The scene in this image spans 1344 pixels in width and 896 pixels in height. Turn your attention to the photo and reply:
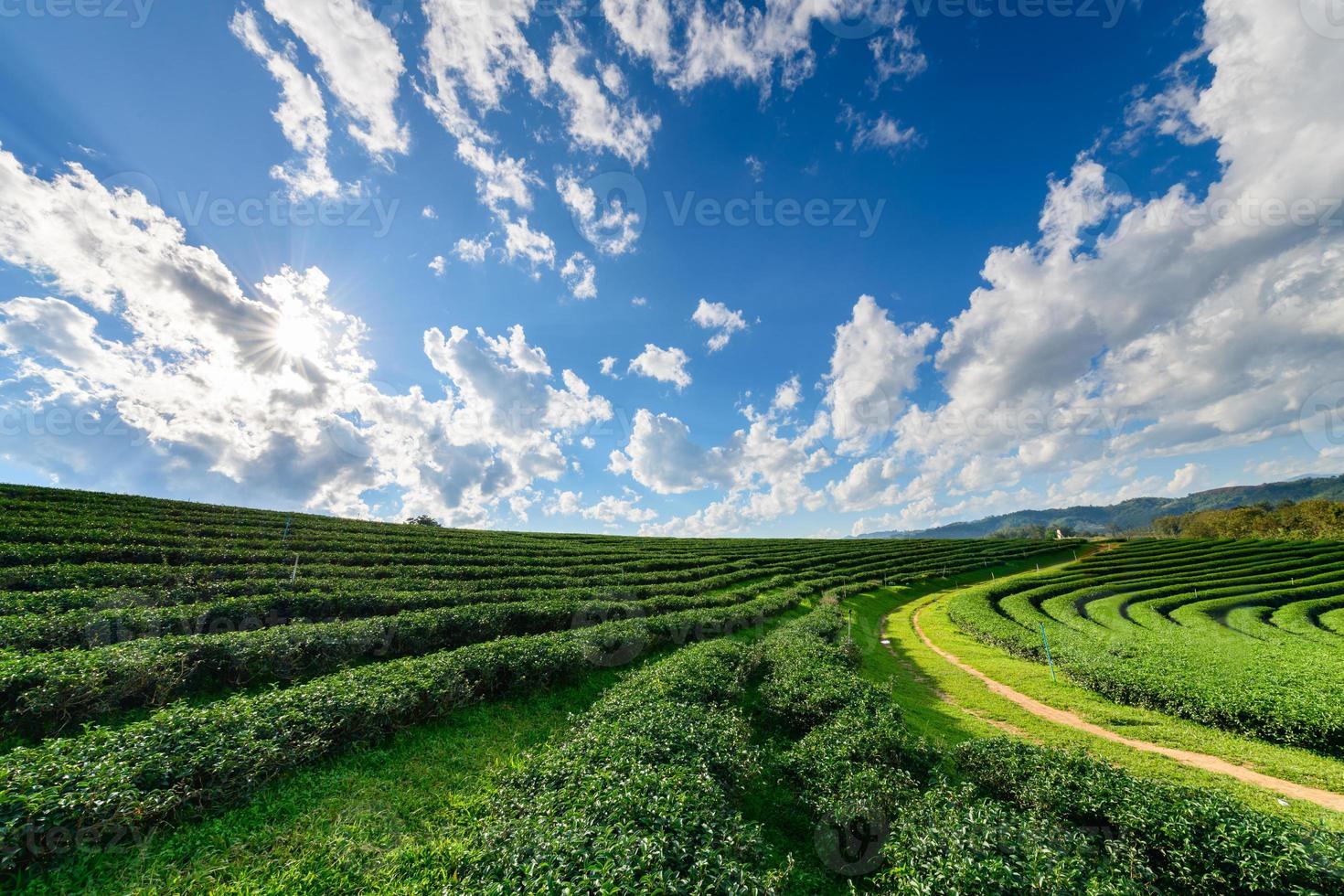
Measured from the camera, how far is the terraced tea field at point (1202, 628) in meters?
13.0

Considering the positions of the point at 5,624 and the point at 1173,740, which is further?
the point at 1173,740

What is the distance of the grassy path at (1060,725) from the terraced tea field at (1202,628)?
77cm

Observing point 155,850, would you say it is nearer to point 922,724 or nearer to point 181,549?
point 922,724

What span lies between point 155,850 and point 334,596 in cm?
1250

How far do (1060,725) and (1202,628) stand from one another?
2397 centimetres

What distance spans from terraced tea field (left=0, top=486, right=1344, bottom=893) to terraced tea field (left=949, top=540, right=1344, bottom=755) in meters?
10.5

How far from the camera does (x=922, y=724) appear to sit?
13.1m

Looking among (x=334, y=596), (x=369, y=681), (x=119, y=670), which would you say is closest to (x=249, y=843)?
(x=369, y=681)

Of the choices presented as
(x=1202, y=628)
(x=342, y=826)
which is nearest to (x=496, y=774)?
(x=342, y=826)

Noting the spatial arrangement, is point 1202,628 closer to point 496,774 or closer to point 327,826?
point 496,774

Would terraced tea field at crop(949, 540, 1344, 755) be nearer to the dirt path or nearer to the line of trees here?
the dirt path

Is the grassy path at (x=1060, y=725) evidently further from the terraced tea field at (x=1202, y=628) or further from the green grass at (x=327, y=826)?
the green grass at (x=327, y=826)

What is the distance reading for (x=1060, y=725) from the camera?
13719mm

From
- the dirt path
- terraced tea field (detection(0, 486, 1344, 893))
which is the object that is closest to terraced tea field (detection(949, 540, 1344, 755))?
the dirt path
